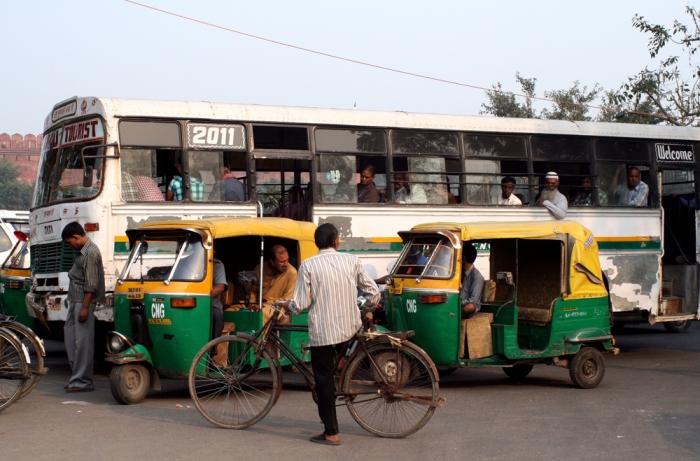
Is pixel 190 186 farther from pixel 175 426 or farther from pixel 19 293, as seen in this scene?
pixel 175 426

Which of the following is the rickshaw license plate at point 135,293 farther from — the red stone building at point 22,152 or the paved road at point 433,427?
the red stone building at point 22,152

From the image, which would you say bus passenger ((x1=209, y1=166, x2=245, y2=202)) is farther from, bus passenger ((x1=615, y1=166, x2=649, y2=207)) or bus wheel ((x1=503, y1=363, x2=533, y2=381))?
bus passenger ((x1=615, y1=166, x2=649, y2=207))

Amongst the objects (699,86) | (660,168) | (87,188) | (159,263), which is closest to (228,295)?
(159,263)

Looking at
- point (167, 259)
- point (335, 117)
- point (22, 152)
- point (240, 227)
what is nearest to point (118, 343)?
point (167, 259)

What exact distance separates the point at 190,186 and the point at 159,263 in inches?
108

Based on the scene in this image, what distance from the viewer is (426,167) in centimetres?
1467

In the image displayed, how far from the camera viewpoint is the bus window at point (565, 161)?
15531mm

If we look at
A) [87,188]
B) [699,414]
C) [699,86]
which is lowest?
[699,414]

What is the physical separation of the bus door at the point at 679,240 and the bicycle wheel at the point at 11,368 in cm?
991

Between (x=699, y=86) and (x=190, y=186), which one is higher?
(x=699, y=86)

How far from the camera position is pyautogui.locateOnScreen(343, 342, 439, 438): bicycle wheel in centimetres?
820

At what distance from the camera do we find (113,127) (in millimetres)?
12742

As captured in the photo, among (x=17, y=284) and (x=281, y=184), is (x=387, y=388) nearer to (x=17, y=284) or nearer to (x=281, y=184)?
(x=281, y=184)

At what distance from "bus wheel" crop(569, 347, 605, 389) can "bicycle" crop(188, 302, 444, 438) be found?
3.54 meters
